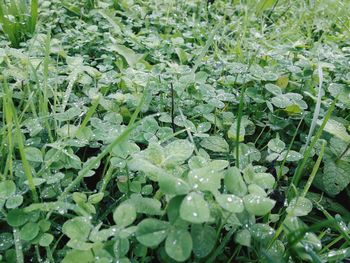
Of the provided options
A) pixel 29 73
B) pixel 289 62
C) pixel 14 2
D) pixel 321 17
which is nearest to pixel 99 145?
pixel 29 73

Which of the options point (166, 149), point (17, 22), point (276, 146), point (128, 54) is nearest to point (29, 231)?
point (166, 149)

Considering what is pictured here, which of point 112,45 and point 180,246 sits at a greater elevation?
point 180,246

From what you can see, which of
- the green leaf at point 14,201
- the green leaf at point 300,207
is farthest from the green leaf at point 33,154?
the green leaf at point 300,207

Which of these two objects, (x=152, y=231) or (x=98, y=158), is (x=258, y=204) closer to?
(x=152, y=231)

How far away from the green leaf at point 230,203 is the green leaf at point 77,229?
1.02 feet

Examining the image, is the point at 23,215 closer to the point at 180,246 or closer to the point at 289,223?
the point at 180,246

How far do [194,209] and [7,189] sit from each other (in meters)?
0.53

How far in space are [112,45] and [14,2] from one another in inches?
29.3

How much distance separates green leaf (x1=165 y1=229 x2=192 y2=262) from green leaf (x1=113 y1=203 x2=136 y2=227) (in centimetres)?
10

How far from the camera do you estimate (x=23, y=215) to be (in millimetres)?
1040

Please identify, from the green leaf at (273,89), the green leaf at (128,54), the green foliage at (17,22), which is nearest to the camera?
the green leaf at (273,89)

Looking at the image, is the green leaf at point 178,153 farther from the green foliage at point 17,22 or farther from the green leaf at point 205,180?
the green foliage at point 17,22

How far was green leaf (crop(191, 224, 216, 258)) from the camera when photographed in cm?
93

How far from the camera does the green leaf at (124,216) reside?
0.92 metres
